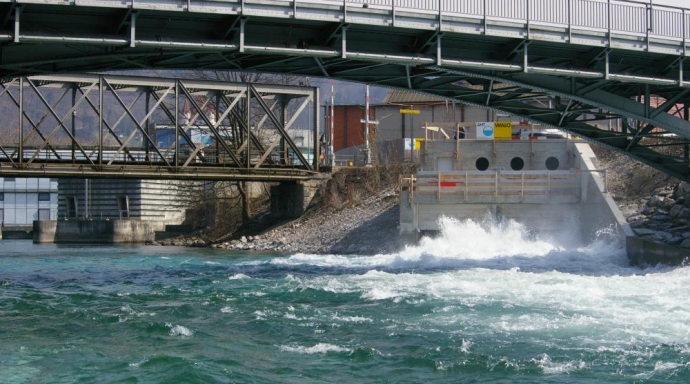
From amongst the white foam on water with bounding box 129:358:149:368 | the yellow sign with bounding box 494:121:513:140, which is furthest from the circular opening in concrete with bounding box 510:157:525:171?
the white foam on water with bounding box 129:358:149:368

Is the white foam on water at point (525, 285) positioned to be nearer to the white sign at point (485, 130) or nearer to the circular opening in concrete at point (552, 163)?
the circular opening in concrete at point (552, 163)

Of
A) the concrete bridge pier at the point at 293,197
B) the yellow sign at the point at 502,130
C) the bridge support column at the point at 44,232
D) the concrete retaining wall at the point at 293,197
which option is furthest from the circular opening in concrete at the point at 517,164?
the bridge support column at the point at 44,232

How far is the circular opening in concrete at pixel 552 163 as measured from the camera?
48.9m

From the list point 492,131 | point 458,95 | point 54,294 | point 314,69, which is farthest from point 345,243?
point 54,294

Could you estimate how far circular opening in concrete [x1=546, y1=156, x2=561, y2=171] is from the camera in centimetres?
4894

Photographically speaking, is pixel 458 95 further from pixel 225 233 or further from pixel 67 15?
pixel 225 233

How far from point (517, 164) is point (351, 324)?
31.0 m

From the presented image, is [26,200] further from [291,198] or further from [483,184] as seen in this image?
[483,184]

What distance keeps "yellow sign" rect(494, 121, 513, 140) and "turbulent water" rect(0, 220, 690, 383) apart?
15620mm

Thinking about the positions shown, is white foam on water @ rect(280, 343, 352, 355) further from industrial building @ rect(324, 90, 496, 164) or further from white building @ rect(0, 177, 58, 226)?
white building @ rect(0, 177, 58, 226)

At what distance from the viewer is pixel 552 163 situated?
4906cm

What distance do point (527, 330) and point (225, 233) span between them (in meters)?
43.0

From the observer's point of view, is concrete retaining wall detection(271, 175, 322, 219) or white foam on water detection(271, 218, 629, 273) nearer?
white foam on water detection(271, 218, 629, 273)

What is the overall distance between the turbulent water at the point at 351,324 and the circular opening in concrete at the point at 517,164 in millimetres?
14127
